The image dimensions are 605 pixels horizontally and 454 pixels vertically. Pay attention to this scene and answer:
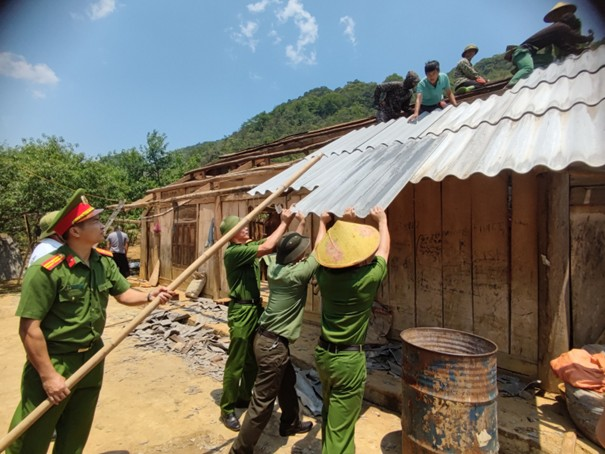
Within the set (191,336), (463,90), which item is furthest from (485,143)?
(191,336)

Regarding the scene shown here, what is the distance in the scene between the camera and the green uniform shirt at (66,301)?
2309 millimetres

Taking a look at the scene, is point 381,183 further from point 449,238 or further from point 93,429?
point 93,429

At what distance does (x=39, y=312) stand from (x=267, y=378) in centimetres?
191

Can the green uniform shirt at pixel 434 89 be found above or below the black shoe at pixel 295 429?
above

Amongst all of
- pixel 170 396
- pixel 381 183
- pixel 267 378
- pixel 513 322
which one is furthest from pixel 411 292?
pixel 170 396

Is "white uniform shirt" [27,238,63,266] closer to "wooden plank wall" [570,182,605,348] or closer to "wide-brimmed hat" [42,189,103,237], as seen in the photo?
"wide-brimmed hat" [42,189,103,237]

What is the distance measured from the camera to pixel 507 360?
165 inches

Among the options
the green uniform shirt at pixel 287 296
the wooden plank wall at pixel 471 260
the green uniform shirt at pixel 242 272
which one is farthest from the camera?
the wooden plank wall at pixel 471 260

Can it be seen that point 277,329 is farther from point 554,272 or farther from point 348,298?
point 554,272

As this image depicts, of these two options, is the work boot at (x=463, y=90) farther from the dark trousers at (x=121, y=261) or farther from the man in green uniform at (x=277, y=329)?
the dark trousers at (x=121, y=261)

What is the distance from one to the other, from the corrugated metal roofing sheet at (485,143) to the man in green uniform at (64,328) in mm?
2069

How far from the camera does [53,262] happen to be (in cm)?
242

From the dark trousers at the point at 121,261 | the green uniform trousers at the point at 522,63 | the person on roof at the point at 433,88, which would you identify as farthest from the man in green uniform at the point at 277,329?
the dark trousers at the point at 121,261

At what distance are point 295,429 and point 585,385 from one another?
109 inches
